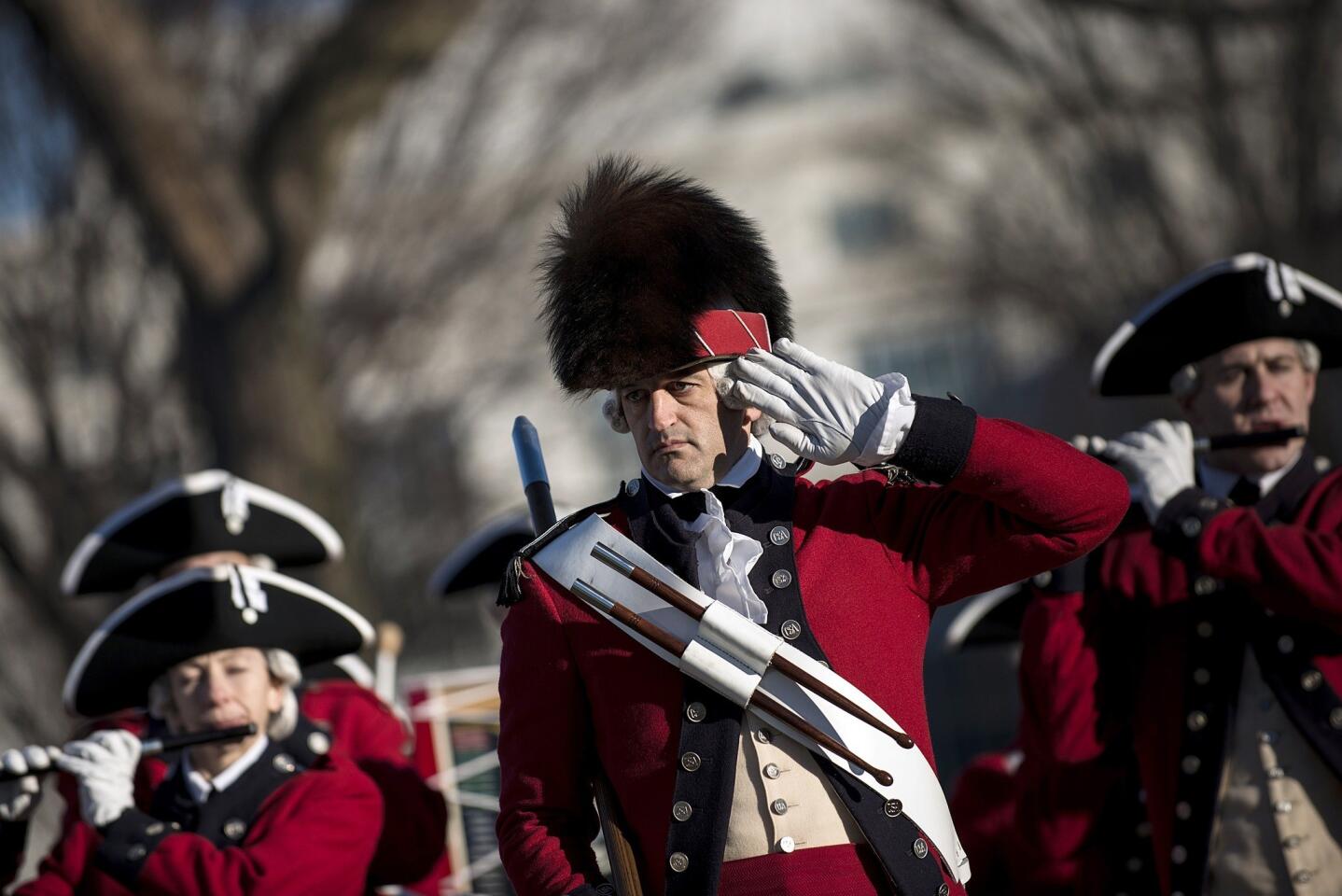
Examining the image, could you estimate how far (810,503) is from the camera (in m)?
3.55

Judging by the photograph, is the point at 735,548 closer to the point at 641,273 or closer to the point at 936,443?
the point at 936,443

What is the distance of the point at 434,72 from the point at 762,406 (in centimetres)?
1349

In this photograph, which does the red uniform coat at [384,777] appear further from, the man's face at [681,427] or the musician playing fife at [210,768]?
the man's face at [681,427]

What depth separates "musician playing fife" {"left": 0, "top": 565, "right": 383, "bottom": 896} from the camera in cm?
473

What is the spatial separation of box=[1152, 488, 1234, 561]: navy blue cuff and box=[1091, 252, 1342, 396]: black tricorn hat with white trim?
1.69 feet

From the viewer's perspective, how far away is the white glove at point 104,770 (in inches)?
192

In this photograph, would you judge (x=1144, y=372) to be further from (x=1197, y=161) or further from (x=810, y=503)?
(x=1197, y=161)

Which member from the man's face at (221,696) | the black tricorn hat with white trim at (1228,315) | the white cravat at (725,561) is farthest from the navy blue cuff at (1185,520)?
the man's face at (221,696)

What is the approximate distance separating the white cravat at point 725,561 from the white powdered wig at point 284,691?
211cm

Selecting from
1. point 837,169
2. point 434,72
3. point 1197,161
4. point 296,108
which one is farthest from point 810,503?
point 837,169

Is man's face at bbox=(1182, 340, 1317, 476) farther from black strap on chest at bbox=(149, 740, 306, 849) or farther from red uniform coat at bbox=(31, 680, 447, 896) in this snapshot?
black strap on chest at bbox=(149, 740, 306, 849)

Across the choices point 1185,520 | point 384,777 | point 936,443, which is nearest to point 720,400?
point 936,443

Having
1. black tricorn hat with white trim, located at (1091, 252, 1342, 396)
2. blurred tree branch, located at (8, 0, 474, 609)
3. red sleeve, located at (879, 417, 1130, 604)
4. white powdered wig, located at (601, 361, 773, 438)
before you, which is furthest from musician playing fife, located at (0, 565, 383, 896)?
blurred tree branch, located at (8, 0, 474, 609)

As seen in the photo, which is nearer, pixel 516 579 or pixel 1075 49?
pixel 516 579
